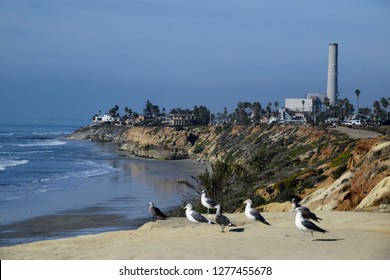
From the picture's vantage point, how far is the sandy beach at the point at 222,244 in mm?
15156

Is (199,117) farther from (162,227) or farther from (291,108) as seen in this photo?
(162,227)

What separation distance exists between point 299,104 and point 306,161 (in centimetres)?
13088

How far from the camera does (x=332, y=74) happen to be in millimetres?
170750

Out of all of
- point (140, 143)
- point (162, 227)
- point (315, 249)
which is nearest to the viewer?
point (315, 249)

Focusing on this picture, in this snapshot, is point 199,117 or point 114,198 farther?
point 199,117

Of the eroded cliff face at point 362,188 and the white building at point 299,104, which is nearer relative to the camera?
the eroded cliff face at point 362,188

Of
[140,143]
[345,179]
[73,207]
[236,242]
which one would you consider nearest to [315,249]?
[236,242]

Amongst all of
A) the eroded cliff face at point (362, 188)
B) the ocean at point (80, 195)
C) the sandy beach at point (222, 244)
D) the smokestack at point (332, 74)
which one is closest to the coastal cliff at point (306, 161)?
the eroded cliff face at point (362, 188)

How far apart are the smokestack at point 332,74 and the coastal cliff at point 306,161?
5956cm

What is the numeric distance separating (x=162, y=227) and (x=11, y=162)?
6581 cm

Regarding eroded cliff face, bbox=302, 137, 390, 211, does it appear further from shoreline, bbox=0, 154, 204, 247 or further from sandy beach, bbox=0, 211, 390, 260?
shoreline, bbox=0, 154, 204, 247

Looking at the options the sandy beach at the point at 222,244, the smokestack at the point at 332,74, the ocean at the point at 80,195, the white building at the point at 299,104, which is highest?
the smokestack at the point at 332,74

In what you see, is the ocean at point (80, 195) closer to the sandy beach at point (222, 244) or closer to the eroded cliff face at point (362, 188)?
the eroded cliff face at point (362, 188)

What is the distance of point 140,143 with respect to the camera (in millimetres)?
131250
